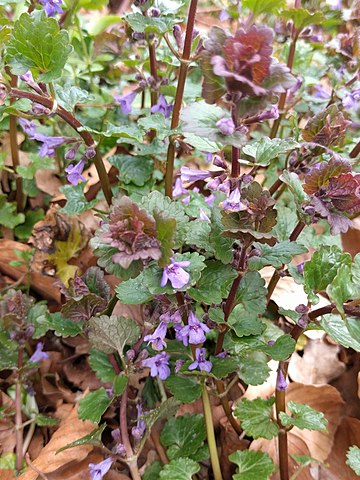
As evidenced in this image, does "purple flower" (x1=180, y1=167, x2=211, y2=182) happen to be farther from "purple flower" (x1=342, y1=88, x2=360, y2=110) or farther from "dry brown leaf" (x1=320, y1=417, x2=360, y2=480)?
"dry brown leaf" (x1=320, y1=417, x2=360, y2=480)

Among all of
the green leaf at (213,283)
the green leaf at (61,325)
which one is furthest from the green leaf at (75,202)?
the green leaf at (213,283)

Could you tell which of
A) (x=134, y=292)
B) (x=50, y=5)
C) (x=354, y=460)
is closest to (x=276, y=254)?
(x=134, y=292)

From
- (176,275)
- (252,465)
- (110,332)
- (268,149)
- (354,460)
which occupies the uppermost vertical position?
(268,149)

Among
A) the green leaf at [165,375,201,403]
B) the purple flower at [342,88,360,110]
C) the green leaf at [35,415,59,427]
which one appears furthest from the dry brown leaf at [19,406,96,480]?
the purple flower at [342,88,360,110]

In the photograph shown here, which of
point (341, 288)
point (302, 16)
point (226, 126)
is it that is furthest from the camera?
point (302, 16)

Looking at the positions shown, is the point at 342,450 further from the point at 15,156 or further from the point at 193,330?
the point at 15,156

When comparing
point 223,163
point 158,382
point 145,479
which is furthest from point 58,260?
point 223,163

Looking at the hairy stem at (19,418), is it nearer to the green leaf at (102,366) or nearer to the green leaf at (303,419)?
the green leaf at (102,366)
